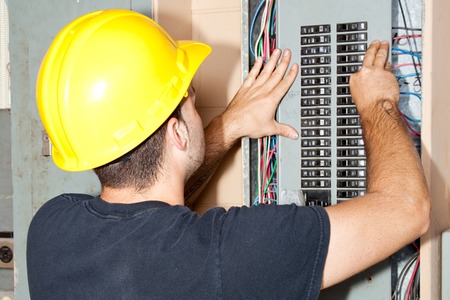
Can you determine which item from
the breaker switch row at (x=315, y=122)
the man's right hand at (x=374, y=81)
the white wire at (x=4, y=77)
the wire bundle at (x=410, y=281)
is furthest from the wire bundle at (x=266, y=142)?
the white wire at (x=4, y=77)

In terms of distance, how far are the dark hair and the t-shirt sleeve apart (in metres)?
0.23

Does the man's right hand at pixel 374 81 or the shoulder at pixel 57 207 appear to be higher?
the man's right hand at pixel 374 81

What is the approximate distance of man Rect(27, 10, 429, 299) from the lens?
1.02 metres

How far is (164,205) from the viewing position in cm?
114

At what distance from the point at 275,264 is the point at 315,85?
0.49 meters

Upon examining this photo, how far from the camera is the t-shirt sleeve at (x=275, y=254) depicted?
1.01 metres

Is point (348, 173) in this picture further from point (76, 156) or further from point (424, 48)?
point (76, 156)

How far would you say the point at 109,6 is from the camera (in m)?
1.61

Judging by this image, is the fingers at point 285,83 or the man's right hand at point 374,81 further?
the fingers at point 285,83

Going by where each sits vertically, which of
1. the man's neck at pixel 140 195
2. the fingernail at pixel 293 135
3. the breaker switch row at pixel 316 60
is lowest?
the man's neck at pixel 140 195

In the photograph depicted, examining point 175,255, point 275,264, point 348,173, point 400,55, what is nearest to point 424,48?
point 400,55

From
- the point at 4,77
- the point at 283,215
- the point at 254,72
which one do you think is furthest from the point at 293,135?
the point at 4,77

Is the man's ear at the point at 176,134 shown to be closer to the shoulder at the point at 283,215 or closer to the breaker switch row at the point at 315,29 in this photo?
the shoulder at the point at 283,215

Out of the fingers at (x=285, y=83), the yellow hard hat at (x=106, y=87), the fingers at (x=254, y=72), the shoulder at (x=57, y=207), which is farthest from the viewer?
the fingers at (x=254, y=72)
